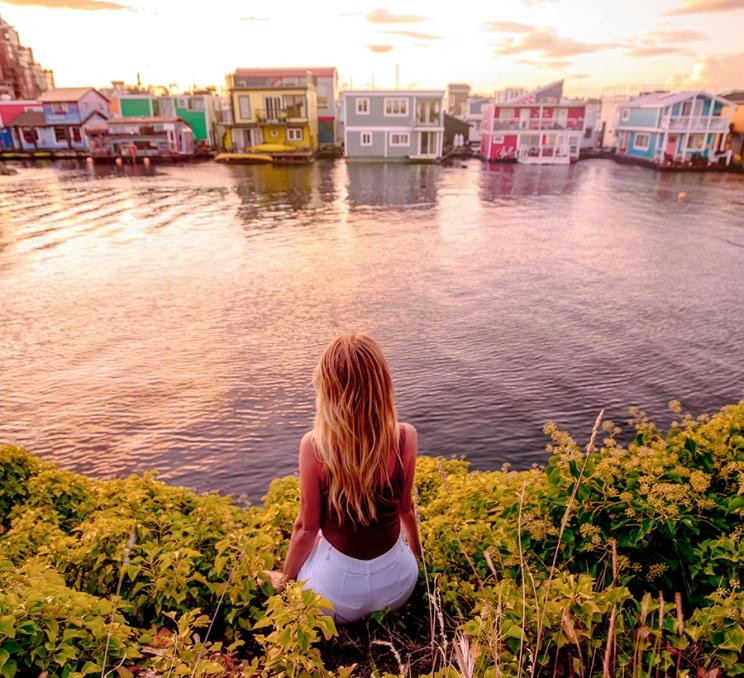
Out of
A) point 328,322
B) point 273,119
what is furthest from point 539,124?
point 328,322

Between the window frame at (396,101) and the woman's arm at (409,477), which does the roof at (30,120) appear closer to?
the window frame at (396,101)

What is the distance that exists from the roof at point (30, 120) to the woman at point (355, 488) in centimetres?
8239

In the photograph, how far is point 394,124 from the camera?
6109 centimetres

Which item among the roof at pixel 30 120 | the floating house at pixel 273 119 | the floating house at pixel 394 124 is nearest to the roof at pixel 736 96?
the floating house at pixel 394 124

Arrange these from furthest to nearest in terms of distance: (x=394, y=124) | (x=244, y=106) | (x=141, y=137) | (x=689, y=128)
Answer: (x=141, y=137), (x=244, y=106), (x=394, y=124), (x=689, y=128)

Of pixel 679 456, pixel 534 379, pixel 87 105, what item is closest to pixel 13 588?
pixel 679 456

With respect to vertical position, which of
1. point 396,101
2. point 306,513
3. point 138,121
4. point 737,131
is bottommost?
point 306,513

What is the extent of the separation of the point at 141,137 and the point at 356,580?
73.8 meters

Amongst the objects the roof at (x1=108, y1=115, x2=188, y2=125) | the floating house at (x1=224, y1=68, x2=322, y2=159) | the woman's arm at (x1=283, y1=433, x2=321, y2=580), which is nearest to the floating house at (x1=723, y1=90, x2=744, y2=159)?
the floating house at (x1=224, y1=68, x2=322, y2=159)

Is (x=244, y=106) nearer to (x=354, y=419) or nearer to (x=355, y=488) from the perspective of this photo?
(x=354, y=419)

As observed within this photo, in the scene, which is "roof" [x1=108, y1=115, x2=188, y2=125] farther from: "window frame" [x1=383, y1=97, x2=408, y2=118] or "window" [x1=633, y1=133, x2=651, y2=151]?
"window" [x1=633, y1=133, x2=651, y2=151]

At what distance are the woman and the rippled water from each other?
18.3 ft

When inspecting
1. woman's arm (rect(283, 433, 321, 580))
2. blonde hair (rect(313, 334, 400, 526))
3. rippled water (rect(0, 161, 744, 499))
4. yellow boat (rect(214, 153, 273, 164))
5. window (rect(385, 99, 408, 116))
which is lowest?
rippled water (rect(0, 161, 744, 499))

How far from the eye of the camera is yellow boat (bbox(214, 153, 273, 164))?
61.1 m
